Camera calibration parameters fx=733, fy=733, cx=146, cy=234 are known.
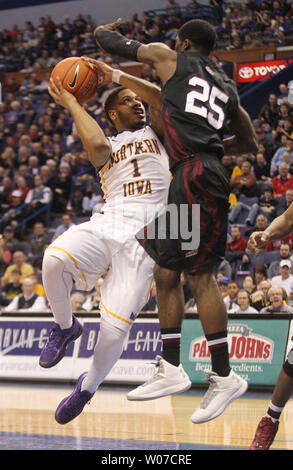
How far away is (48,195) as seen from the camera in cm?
1773

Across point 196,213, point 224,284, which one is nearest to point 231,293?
point 224,284

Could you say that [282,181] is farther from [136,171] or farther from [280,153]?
[136,171]

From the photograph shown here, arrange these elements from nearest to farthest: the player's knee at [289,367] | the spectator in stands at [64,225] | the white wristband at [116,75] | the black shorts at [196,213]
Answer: the black shorts at [196,213] < the white wristband at [116,75] < the player's knee at [289,367] < the spectator in stands at [64,225]

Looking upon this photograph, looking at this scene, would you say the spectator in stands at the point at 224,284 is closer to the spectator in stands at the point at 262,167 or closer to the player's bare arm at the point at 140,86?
the spectator in stands at the point at 262,167

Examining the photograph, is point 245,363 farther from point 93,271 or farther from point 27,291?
point 93,271

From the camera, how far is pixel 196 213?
4.73 metres

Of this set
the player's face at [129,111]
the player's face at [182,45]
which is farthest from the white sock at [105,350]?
the player's face at [182,45]

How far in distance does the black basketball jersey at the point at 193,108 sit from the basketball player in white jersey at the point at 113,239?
0.32 m

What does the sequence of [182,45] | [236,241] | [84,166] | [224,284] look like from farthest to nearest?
[84,166] < [236,241] < [224,284] < [182,45]

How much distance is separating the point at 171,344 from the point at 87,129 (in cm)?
160

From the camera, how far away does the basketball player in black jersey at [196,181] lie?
187 inches

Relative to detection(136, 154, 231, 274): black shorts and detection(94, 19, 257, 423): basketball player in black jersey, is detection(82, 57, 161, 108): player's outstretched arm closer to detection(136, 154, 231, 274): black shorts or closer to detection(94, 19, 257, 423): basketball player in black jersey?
detection(94, 19, 257, 423): basketball player in black jersey

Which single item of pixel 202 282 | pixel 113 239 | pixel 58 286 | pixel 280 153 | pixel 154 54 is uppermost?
pixel 154 54

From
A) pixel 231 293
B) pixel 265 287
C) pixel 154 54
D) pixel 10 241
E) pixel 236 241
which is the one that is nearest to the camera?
pixel 154 54
